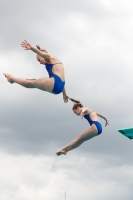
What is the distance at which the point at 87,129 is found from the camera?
26906 millimetres

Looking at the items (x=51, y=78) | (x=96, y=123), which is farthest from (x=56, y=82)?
(x=96, y=123)

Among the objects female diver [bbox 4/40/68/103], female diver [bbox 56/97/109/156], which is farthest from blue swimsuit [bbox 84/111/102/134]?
female diver [bbox 4/40/68/103]

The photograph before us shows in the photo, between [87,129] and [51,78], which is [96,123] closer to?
[87,129]

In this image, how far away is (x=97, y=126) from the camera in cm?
2667

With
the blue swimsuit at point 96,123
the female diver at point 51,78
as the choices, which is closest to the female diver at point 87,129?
the blue swimsuit at point 96,123

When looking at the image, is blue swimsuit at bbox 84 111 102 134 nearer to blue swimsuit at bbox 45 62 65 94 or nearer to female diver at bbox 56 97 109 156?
female diver at bbox 56 97 109 156

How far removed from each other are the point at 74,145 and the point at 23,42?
5666mm

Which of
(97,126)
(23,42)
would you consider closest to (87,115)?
(97,126)

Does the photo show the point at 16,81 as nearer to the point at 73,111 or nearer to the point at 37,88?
the point at 37,88

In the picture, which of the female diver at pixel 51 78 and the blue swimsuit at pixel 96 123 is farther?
the blue swimsuit at pixel 96 123

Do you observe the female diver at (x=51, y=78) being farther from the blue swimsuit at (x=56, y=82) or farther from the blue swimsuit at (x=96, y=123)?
the blue swimsuit at (x=96, y=123)

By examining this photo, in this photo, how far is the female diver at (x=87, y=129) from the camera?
86.6 feet

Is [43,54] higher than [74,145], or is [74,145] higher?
[43,54]

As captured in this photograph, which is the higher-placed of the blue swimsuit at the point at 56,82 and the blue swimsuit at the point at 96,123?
the blue swimsuit at the point at 56,82
